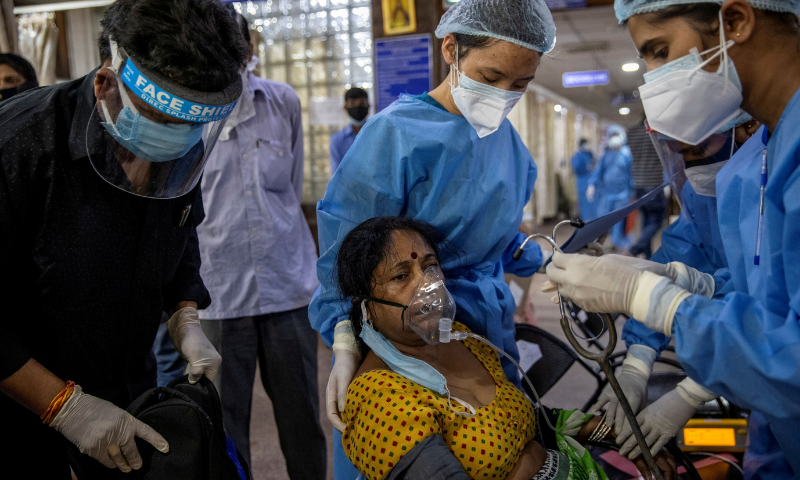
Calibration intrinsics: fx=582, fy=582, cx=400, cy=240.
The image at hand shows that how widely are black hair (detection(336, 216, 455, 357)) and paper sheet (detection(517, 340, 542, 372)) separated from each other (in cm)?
66

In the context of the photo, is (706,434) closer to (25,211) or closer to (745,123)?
(745,123)

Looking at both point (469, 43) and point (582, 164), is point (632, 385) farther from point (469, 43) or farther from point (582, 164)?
point (582, 164)

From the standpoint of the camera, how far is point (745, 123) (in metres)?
1.50

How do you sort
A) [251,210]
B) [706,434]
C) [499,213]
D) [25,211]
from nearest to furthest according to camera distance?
1. [25,211]
2. [499,213]
3. [706,434]
4. [251,210]

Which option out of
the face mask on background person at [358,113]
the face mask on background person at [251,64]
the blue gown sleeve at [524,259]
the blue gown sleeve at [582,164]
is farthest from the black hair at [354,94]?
the blue gown sleeve at [582,164]

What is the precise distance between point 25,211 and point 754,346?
1.26 meters

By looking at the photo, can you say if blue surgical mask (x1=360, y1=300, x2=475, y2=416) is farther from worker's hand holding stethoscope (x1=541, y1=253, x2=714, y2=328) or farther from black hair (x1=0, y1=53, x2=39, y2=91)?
black hair (x1=0, y1=53, x2=39, y2=91)

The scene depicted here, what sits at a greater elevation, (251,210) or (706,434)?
(251,210)

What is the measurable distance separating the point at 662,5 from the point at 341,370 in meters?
1.03

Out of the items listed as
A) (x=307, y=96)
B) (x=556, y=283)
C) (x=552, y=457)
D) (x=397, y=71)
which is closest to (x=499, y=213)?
(x=556, y=283)

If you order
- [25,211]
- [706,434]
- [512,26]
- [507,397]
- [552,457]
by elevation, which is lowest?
[706,434]

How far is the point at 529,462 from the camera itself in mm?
1379

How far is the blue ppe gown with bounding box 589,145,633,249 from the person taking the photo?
7.25 metres

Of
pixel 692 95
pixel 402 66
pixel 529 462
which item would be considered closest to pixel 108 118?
pixel 692 95
